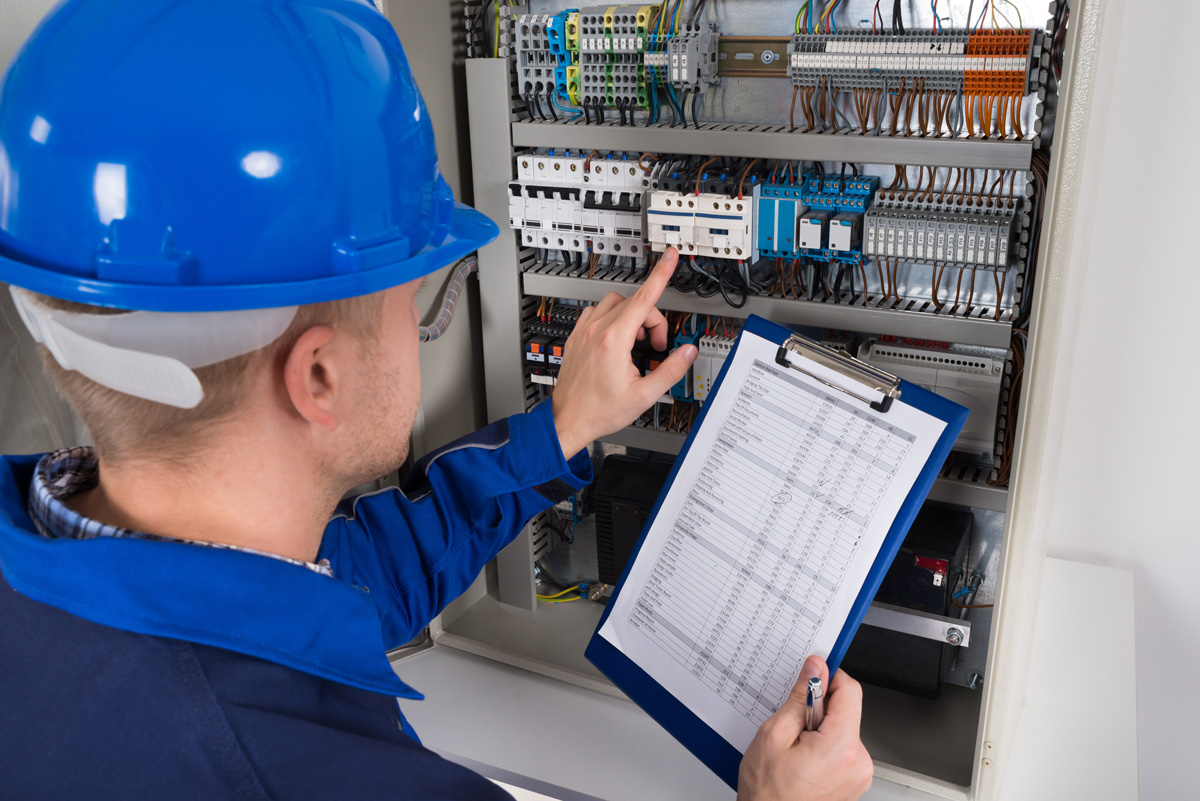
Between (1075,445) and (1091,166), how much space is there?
2.44 feet

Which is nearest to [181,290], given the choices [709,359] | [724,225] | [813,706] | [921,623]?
[813,706]

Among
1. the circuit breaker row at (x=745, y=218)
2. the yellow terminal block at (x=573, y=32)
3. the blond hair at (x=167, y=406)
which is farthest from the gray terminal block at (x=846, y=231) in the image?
the blond hair at (x=167, y=406)

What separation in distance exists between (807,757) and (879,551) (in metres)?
0.26

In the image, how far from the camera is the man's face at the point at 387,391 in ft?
2.68

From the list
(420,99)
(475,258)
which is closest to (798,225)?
(475,258)

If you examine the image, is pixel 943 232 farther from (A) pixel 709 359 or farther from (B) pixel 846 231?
(A) pixel 709 359

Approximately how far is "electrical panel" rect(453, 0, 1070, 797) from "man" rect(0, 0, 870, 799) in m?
0.65

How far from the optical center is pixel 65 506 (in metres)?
0.78

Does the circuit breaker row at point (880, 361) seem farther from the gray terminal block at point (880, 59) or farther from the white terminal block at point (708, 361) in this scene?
the gray terminal block at point (880, 59)

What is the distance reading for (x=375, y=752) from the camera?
69 centimetres

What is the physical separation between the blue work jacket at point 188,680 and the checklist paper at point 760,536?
1.61 ft

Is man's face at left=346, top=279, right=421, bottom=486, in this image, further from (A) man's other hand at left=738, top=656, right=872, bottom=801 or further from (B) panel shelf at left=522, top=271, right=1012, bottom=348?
(B) panel shelf at left=522, top=271, right=1012, bottom=348

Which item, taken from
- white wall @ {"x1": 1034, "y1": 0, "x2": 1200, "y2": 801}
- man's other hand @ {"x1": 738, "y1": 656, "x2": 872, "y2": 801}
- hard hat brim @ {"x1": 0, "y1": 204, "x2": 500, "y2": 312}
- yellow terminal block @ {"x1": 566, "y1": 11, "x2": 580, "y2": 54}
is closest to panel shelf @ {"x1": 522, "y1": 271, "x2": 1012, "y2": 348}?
white wall @ {"x1": 1034, "y1": 0, "x2": 1200, "y2": 801}

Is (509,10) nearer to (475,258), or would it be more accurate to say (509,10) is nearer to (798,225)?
(475,258)
